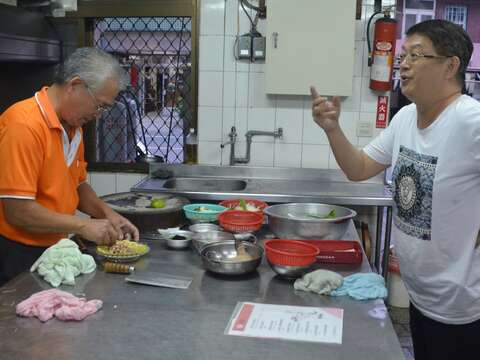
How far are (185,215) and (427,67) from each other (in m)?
1.22

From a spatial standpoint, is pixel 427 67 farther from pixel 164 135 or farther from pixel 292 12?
pixel 164 135

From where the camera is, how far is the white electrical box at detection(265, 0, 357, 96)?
11.5ft

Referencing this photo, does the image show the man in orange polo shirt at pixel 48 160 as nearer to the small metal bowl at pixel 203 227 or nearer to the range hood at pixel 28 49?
the small metal bowl at pixel 203 227

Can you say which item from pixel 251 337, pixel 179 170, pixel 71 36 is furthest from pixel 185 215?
pixel 71 36

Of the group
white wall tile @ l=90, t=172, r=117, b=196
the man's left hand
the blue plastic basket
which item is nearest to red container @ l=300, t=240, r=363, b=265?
the blue plastic basket

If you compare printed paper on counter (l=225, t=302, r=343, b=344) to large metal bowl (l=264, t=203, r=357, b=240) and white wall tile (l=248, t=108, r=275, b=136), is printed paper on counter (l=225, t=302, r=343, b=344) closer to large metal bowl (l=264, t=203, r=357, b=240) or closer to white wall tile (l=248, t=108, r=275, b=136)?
large metal bowl (l=264, t=203, r=357, b=240)

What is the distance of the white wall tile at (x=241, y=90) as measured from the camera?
3.82 meters

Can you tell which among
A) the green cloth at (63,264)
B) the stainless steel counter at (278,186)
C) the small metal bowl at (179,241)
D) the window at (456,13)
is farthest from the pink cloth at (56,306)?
the window at (456,13)

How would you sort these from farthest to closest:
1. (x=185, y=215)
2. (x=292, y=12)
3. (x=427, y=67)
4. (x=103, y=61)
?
(x=292, y=12)
(x=185, y=215)
(x=103, y=61)
(x=427, y=67)

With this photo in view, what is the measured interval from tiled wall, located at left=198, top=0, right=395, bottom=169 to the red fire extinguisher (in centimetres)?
14

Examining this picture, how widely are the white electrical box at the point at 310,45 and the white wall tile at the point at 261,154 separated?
438mm

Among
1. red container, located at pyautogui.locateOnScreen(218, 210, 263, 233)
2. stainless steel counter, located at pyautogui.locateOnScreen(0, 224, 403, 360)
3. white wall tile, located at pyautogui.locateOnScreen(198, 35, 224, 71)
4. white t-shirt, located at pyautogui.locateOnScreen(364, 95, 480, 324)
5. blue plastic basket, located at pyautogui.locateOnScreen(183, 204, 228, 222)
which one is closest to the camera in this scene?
stainless steel counter, located at pyautogui.locateOnScreen(0, 224, 403, 360)

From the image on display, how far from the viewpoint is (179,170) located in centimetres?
390

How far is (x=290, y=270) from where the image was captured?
181 centimetres
